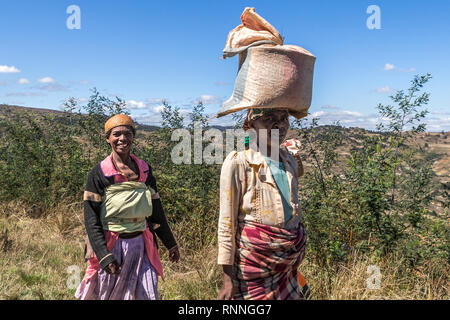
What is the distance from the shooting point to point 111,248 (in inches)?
94.0

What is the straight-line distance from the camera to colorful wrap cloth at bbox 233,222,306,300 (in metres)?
1.93

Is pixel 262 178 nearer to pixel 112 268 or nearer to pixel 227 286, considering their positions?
pixel 227 286

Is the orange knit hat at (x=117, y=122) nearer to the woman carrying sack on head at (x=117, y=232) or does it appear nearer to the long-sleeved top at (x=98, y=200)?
the woman carrying sack on head at (x=117, y=232)

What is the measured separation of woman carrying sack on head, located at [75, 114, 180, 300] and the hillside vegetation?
1143 millimetres

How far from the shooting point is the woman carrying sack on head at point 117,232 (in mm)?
2357

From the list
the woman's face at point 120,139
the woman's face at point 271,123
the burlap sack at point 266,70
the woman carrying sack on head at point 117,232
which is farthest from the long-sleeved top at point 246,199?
the woman's face at point 120,139

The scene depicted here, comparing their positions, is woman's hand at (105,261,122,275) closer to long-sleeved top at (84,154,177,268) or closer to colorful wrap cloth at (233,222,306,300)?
long-sleeved top at (84,154,177,268)

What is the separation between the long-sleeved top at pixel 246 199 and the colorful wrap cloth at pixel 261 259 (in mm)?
52

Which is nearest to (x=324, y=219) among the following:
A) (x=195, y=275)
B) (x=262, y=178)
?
(x=195, y=275)

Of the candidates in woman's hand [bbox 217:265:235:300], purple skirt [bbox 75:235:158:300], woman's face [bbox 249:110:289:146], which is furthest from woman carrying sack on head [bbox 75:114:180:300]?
woman's face [bbox 249:110:289:146]

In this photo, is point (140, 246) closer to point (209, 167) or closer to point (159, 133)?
point (209, 167)

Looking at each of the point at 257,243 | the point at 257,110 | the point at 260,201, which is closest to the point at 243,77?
the point at 257,110

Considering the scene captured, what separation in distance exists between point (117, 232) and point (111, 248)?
0.40ft

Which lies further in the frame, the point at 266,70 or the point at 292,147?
the point at 292,147
